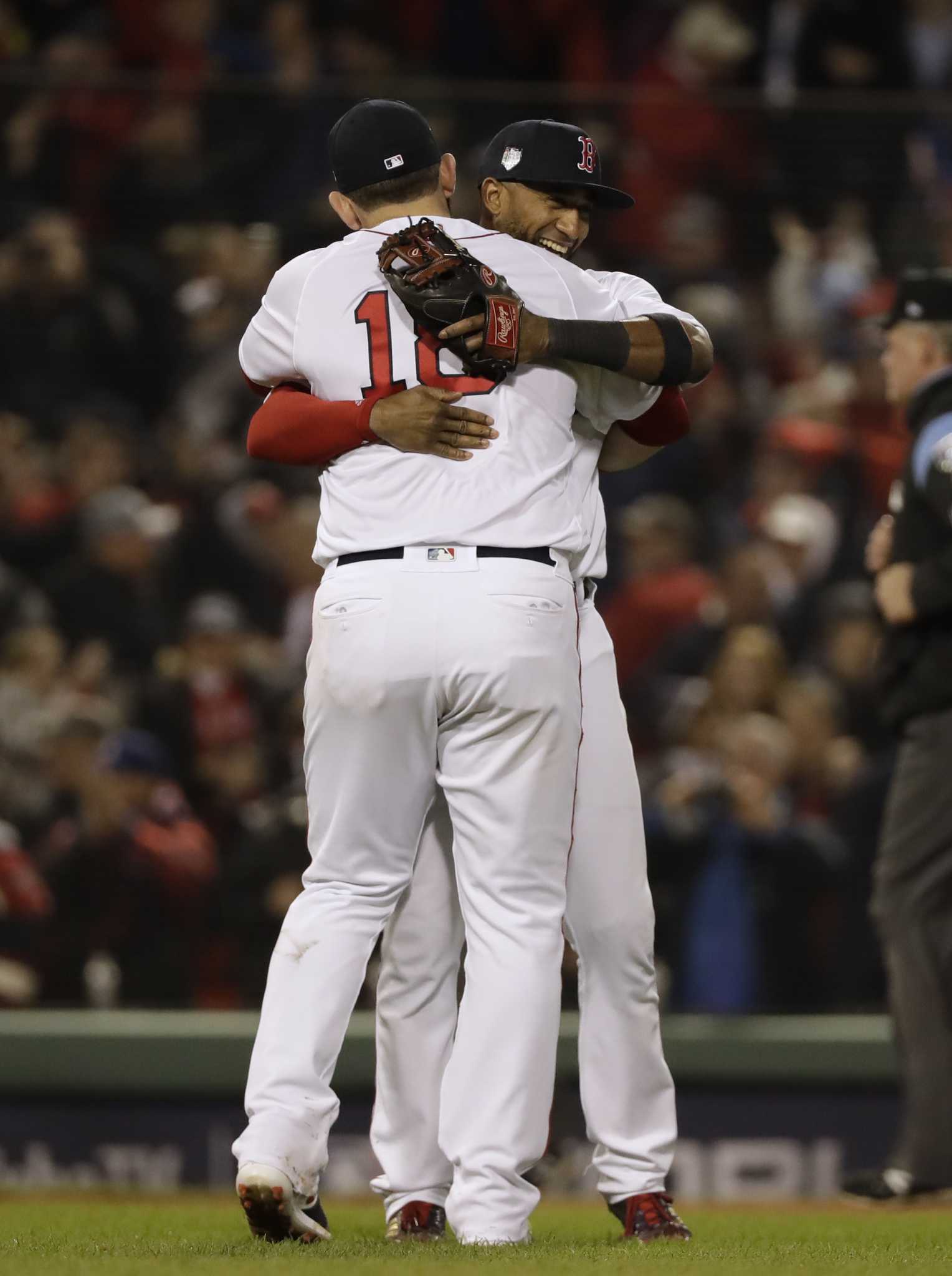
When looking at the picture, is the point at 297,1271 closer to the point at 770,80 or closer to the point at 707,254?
the point at 707,254

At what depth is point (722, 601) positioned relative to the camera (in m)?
6.50

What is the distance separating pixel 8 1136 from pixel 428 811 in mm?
2839

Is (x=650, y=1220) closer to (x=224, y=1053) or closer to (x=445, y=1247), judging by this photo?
(x=445, y=1247)

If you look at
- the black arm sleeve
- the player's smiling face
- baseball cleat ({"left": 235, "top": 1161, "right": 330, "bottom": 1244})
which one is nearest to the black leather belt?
the player's smiling face

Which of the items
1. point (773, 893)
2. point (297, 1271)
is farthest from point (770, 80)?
point (297, 1271)

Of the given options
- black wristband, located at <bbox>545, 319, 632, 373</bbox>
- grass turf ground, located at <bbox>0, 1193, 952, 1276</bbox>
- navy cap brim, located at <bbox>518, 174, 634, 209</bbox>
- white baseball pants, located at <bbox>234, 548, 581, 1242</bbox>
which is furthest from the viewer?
navy cap brim, located at <bbox>518, 174, 634, 209</bbox>

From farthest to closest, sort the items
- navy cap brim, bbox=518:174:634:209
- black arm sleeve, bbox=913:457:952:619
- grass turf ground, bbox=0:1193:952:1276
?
black arm sleeve, bbox=913:457:952:619 < navy cap brim, bbox=518:174:634:209 < grass turf ground, bbox=0:1193:952:1276

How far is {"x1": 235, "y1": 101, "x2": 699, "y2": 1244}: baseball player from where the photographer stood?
10.5 ft

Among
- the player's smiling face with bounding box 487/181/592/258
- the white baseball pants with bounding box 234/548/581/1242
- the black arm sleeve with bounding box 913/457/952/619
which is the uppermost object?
the player's smiling face with bounding box 487/181/592/258

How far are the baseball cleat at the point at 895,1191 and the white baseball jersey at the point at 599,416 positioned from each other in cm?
182

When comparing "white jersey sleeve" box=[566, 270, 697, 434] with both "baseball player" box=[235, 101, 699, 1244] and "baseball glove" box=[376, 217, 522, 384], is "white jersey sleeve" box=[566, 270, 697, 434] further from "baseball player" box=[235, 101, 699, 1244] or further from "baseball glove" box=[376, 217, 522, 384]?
"baseball glove" box=[376, 217, 522, 384]

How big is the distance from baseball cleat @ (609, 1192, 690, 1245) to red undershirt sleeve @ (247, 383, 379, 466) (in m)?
1.38

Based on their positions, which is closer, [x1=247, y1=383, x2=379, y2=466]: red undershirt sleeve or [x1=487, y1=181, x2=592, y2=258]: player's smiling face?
[x1=247, y1=383, x2=379, y2=466]: red undershirt sleeve

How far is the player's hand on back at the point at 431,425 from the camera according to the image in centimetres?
327
